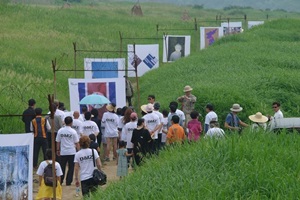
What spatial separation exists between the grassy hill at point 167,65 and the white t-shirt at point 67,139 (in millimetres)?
5076

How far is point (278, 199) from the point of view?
12047 mm

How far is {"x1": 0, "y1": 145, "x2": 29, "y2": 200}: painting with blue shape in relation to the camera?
15.4 metres

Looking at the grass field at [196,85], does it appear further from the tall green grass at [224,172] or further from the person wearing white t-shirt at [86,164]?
the person wearing white t-shirt at [86,164]

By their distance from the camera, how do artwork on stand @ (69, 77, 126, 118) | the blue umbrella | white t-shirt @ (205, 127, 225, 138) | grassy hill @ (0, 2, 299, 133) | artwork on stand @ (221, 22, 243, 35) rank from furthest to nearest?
artwork on stand @ (221, 22, 243, 35)
grassy hill @ (0, 2, 299, 133)
artwork on stand @ (69, 77, 126, 118)
the blue umbrella
white t-shirt @ (205, 127, 225, 138)

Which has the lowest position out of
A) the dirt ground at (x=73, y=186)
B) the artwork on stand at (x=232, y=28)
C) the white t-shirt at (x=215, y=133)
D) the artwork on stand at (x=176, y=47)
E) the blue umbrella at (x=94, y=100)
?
the dirt ground at (x=73, y=186)

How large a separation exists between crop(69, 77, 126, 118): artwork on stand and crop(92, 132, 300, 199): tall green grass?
8044 mm

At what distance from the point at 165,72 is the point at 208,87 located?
880 centimetres

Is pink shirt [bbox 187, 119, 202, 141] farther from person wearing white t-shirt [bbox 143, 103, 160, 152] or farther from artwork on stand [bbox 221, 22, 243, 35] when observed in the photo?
artwork on stand [bbox 221, 22, 243, 35]

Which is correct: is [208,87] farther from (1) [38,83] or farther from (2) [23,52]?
(2) [23,52]

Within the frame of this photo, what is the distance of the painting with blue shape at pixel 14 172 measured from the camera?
15352mm

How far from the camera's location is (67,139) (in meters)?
18.1

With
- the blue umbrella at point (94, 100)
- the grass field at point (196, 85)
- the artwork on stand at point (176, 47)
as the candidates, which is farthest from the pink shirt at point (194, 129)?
the artwork on stand at point (176, 47)

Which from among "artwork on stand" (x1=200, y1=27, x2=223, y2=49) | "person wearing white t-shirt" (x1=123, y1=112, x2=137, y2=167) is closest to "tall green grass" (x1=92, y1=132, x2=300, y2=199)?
"person wearing white t-shirt" (x1=123, y1=112, x2=137, y2=167)

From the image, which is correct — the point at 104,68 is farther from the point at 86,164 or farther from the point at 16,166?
the point at 16,166
